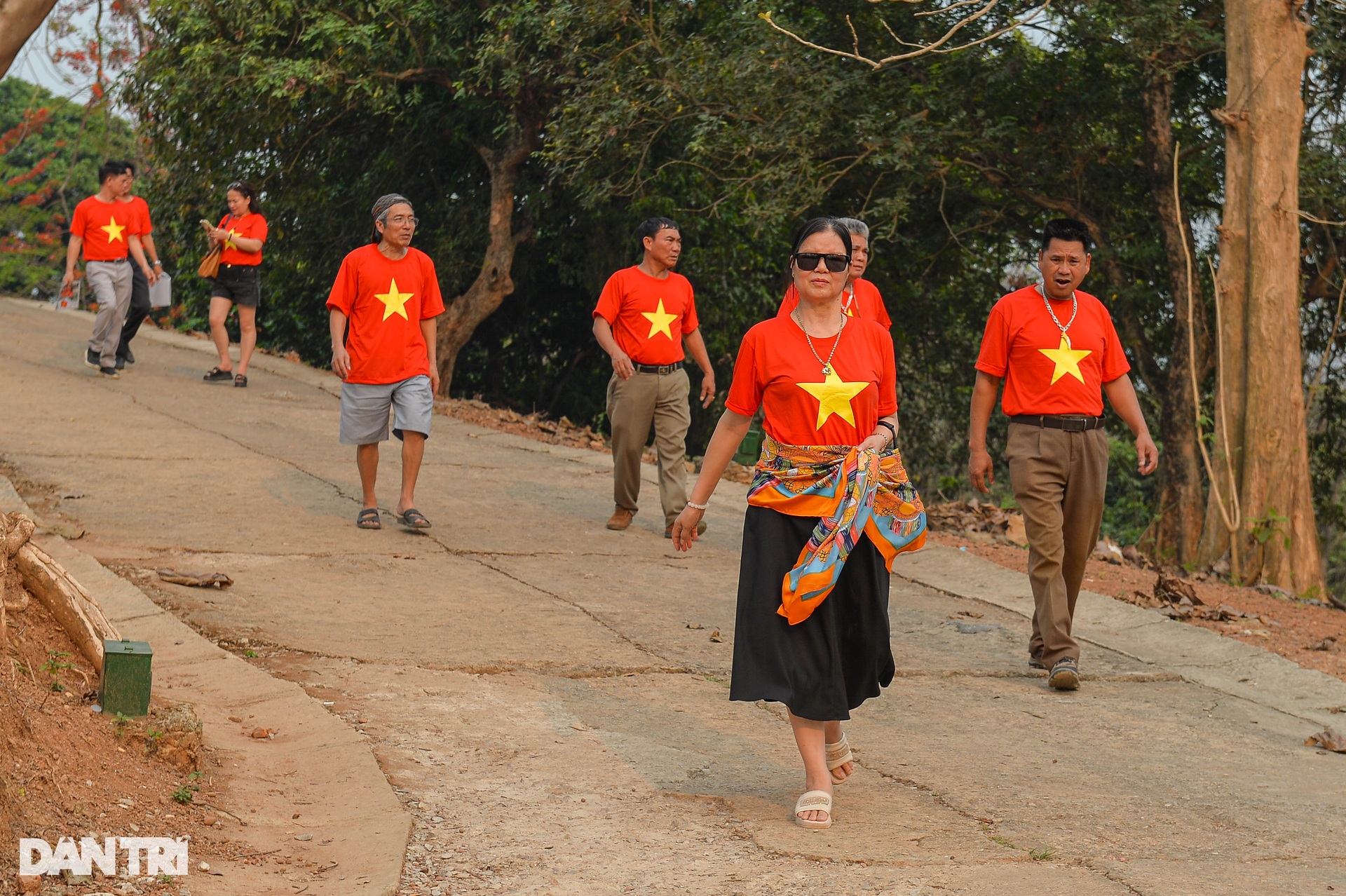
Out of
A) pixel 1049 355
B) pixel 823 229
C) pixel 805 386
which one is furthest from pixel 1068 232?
pixel 805 386

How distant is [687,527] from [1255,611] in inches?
229

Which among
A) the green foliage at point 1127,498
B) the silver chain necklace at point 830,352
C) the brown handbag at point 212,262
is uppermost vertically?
the brown handbag at point 212,262

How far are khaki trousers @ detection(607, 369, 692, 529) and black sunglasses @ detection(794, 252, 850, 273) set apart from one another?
14.8ft

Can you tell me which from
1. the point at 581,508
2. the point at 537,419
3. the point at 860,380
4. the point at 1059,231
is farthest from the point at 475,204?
the point at 860,380

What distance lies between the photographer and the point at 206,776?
4.25m

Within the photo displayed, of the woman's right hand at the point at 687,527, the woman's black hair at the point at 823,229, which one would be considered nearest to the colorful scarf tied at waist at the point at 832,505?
the woman's right hand at the point at 687,527

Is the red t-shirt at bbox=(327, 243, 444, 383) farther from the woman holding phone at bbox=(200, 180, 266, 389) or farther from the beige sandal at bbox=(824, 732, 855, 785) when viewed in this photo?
the woman holding phone at bbox=(200, 180, 266, 389)

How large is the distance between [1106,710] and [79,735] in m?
4.21

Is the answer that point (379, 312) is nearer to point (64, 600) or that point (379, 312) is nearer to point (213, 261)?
point (64, 600)

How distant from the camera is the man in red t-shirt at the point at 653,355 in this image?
880cm

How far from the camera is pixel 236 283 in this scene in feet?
44.1

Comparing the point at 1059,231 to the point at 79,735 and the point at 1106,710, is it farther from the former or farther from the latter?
the point at 79,735

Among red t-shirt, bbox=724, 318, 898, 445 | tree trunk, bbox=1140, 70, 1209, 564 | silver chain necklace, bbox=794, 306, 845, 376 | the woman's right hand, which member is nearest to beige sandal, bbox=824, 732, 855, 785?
the woman's right hand
